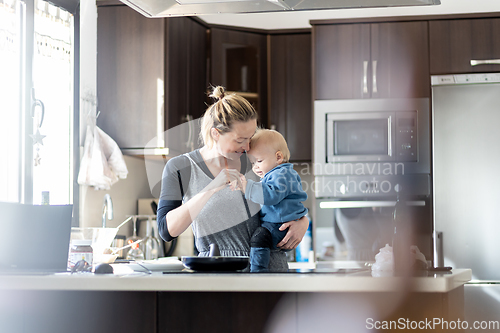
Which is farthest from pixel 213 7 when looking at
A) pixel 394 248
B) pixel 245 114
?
pixel 394 248

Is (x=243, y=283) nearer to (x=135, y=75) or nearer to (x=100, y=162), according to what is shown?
(x=100, y=162)

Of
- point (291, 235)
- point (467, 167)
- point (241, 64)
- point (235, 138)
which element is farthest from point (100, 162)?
point (467, 167)

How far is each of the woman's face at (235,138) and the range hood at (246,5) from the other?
376 millimetres

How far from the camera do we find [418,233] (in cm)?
312

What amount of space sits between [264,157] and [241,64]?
5.95ft

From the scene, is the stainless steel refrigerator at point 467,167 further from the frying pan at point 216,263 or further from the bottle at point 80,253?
the bottle at point 80,253

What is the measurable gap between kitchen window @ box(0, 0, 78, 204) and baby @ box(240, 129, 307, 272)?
3.79 feet

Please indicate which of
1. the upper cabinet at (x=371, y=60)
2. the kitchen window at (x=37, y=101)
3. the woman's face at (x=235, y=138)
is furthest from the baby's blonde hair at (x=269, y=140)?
the upper cabinet at (x=371, y=60)

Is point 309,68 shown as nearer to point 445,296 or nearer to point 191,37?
point 191,37

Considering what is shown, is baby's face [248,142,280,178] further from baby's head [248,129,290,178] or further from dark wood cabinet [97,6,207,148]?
dark wood cabinet [97,6,207,148]

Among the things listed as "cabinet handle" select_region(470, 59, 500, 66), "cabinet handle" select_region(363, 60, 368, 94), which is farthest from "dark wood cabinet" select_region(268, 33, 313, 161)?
"cabinet handle" select_region(470, 59, 500, 66)

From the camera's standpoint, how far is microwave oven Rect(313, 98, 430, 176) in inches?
124

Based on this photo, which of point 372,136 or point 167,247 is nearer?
point 372,136

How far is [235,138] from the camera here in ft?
5.58
